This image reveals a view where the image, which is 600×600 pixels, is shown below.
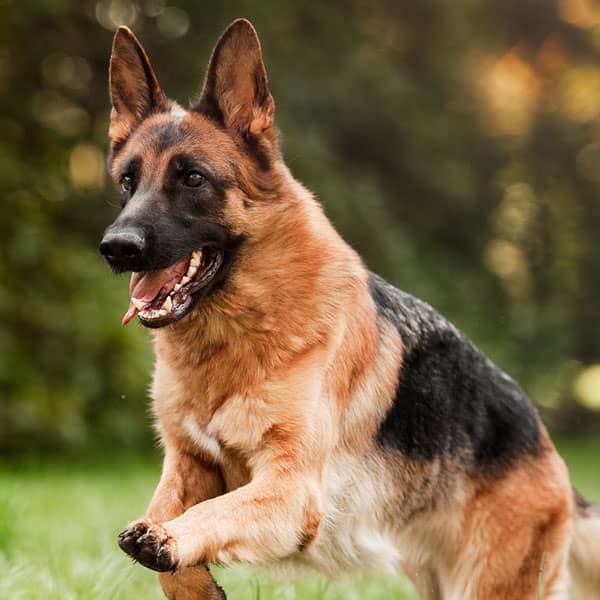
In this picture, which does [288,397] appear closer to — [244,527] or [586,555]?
[244,527]

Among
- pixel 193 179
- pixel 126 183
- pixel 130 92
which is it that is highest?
pixel 130 92

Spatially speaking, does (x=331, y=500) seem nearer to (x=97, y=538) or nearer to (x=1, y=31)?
(x=97, y=538)

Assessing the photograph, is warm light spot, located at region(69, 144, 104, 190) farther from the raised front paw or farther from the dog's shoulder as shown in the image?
the raised front paw

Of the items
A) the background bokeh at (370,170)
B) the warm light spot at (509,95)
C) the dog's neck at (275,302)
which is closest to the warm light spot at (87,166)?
the background bokeh at (370,170)

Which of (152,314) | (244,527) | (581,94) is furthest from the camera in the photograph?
(581,94)

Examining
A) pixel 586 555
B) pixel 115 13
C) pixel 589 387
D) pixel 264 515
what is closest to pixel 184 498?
pixel 264 515

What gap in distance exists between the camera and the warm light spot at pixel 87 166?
15.4 m

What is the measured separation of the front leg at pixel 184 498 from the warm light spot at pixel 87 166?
11685 mm

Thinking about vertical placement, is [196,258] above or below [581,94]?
below

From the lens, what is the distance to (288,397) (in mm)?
3900

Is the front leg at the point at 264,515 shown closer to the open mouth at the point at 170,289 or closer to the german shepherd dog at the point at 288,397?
the german shepherd dog at the point at 288,397

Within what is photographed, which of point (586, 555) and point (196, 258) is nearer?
point (196, 258)

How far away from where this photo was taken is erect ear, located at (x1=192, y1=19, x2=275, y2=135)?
406 centimetres

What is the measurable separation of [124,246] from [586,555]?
2694mm
